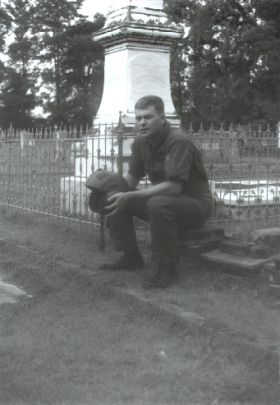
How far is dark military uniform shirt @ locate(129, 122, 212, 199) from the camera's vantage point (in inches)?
189

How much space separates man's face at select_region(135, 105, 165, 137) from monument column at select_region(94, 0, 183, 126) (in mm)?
2992

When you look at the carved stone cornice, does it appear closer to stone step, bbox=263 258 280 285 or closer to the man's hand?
the man's hand

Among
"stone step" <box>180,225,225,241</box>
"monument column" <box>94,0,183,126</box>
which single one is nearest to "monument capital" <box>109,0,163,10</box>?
"monument column" <box>94,0,183,126</box>

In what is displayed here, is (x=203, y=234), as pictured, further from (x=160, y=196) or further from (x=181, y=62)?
(x=181, y=62)

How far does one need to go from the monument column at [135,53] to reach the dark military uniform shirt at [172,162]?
2.70 meters

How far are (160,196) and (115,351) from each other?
1.45 m

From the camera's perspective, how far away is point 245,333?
3.69 m

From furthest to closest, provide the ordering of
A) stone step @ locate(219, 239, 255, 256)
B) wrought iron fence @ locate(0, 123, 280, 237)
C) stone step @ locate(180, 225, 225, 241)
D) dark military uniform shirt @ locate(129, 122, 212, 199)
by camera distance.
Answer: wrought iron fence @ locate(0, 123, 280, 237)
stone step @ locate(180, 225, 225, 241)
stone step @ locate(219, 239, 255, 256)
dark military uniform shirt @ locate(129, 122, 212, 199)

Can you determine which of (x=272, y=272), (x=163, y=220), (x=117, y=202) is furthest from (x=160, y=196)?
(x=272, y=272)

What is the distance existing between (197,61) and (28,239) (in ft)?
105

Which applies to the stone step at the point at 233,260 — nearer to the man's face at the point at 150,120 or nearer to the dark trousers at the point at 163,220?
the dark trousers at the point at 163,220

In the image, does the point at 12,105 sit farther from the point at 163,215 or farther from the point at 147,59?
the point at 163,215

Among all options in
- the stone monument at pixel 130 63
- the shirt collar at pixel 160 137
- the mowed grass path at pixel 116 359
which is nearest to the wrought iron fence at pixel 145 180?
the stone monument at pixel 130 63

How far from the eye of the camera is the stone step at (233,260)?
488cm
